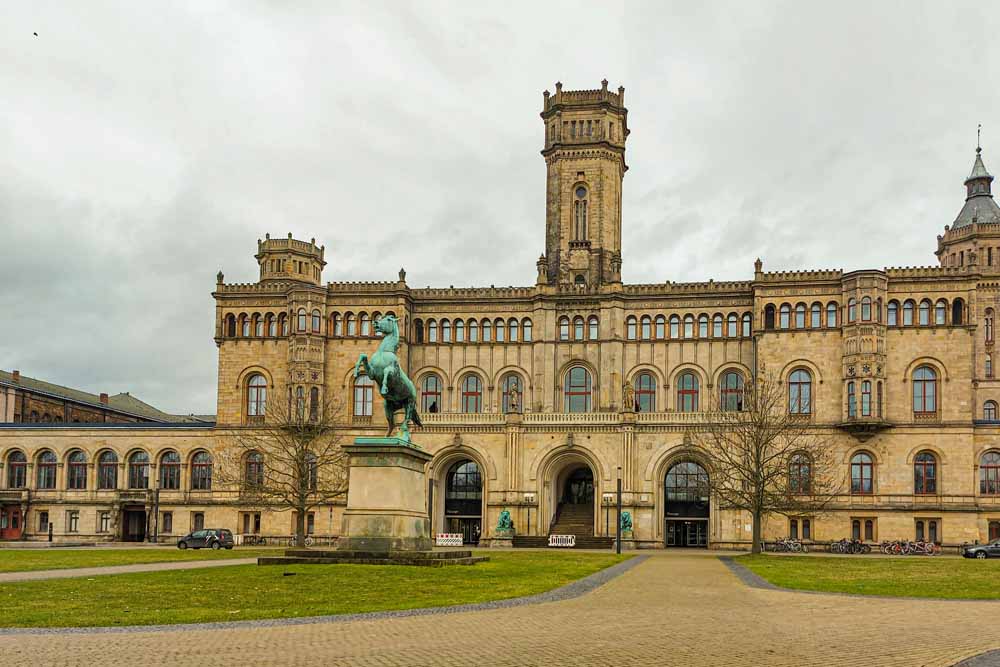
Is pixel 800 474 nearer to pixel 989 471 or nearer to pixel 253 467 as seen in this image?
pixel 989 471

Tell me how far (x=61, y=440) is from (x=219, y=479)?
14.7m

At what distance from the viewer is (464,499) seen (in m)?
84.8

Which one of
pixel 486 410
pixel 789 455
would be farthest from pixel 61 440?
pixel 789 455

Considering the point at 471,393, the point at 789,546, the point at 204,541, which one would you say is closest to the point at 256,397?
the point at 471,393

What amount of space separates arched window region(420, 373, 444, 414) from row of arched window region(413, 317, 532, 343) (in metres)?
3.11

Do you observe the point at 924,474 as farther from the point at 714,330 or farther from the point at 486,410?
the point at 486,410

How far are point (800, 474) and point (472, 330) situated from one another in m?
29.1

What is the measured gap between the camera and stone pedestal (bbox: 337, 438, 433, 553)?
38.0m

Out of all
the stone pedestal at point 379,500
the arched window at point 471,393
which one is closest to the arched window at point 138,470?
the arched window at point 471,393

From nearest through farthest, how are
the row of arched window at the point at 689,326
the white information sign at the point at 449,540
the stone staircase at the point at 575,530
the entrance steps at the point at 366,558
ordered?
1. the entrance steps at the point at 366,558
2. the white information sign at the point at 449,540
3. the stone staircase at the point at 575,530
4. the row of arched window at the point at 689,326

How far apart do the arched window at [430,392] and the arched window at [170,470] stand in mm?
19829

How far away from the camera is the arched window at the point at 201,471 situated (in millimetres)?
86750

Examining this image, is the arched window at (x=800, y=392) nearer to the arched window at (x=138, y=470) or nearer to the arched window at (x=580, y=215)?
the arched window at (x=580, y=215)

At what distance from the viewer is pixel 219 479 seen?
3282 inches
